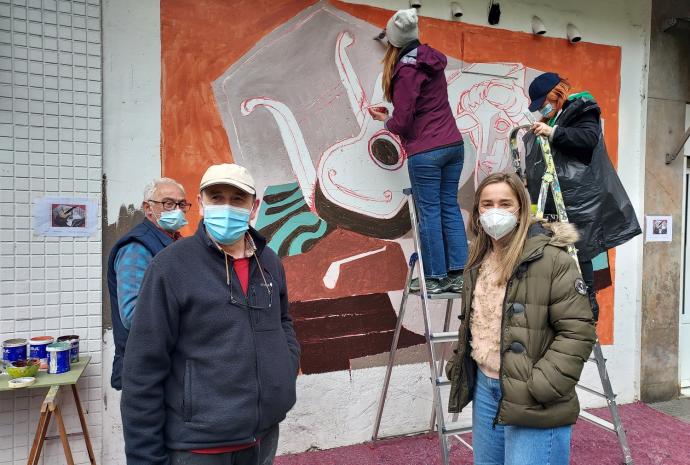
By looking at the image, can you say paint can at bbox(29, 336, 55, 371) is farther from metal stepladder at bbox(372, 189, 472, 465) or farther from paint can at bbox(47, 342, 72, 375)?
metal stepladder at bbox(372, 189, 472, 465)

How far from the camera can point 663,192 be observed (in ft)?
14.8

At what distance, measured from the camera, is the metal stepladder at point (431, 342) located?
274 centimetres

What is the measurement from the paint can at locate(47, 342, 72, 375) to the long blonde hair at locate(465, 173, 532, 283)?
2261 mm

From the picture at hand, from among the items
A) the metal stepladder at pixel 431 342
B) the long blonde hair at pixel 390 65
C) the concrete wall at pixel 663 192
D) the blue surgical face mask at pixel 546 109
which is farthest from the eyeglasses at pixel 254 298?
the concrete wall at pixel 663 192

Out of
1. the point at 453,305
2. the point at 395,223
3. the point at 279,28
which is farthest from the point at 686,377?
the point at 279,28

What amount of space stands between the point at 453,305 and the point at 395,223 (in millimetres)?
813

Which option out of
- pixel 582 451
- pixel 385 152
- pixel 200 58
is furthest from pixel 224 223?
pixel 582 451

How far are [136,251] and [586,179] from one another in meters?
2.68

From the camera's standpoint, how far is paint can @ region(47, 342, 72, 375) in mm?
2703

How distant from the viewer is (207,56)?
3.31m

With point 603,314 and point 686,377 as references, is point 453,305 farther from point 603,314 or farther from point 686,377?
point 686,377

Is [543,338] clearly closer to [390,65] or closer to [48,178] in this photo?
[390,65]

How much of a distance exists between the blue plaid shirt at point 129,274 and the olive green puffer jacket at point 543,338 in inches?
61.2

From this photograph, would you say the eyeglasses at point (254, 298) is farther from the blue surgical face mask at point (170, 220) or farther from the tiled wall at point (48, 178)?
the tiled wall at point (48, 178)
